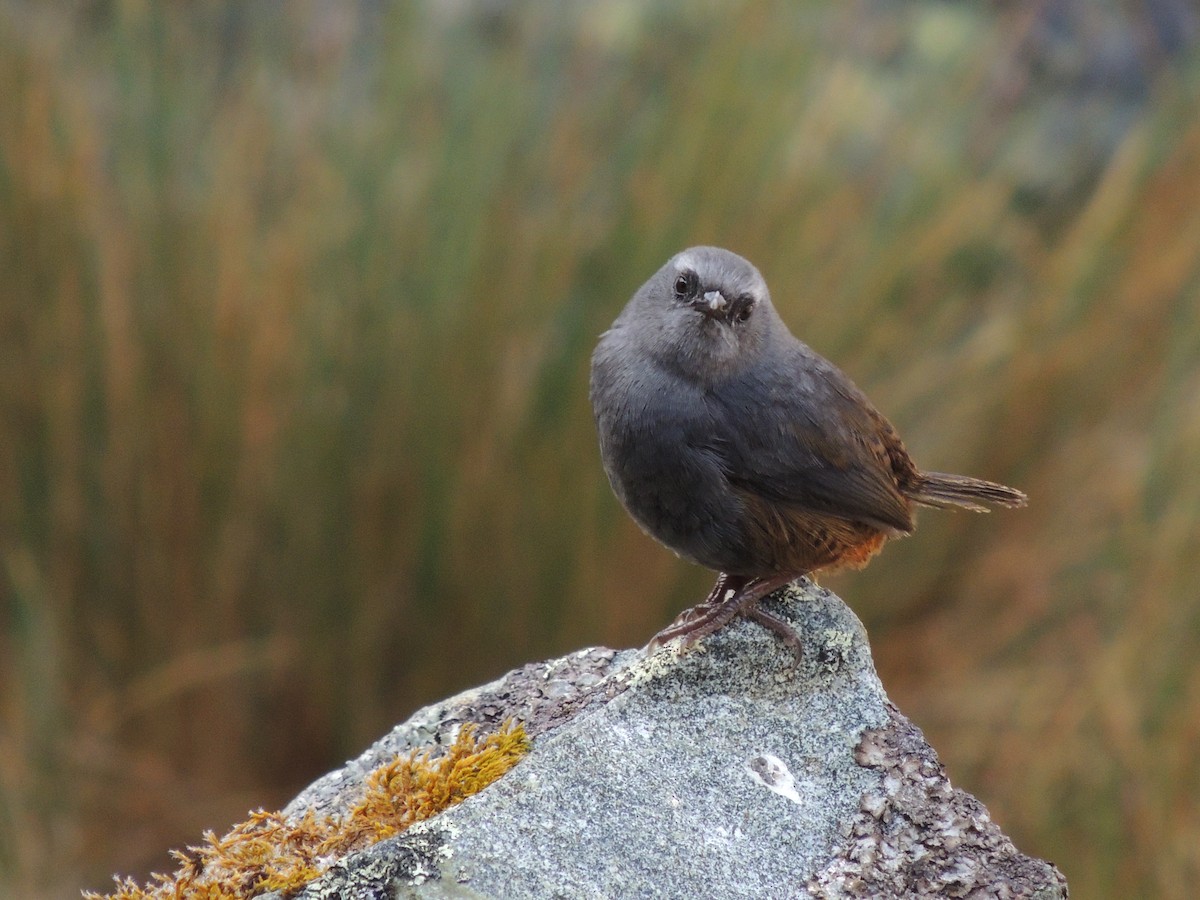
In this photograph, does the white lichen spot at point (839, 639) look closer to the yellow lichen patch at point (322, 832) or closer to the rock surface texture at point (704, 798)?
the rock surface texture at point (704, 798)

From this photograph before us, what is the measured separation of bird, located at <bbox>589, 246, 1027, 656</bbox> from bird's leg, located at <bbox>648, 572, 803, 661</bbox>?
1 centimetres

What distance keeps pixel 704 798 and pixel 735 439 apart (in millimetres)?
996

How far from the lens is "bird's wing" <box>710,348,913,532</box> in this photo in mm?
3012

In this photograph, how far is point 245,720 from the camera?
4.80 metres

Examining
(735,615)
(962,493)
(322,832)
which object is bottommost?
(322,832)

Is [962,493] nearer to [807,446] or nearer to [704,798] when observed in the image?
[807,446]

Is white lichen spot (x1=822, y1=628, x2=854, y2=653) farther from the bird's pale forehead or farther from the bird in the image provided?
the bird's pale forehead

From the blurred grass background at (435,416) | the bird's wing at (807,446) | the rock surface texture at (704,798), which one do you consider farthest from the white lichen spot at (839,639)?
the blurred grass background at (435,416)

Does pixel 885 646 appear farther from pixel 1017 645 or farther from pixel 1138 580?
pixel 1138 580

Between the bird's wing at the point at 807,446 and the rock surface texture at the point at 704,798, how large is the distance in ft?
1.58

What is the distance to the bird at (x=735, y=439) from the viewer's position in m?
2.94

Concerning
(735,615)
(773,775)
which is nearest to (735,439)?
(735,615)

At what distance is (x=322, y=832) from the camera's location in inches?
85.5

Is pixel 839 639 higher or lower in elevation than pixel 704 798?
higher
